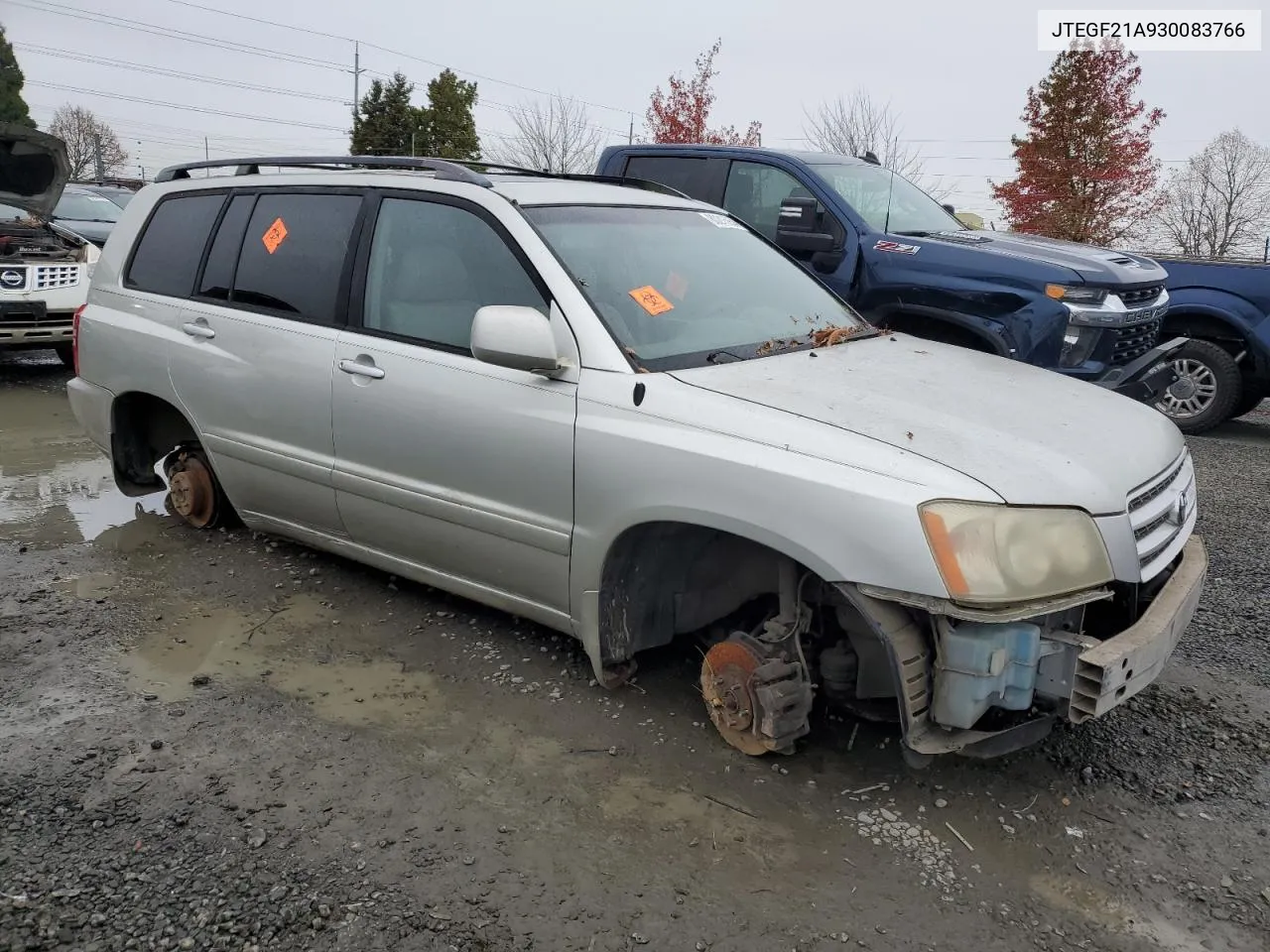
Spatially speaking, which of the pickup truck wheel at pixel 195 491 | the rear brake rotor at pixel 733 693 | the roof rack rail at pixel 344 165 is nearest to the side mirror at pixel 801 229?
the roof rack rail at pixel 344 165

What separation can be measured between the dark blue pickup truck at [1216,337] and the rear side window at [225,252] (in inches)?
278

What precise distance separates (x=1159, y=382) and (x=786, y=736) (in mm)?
4319

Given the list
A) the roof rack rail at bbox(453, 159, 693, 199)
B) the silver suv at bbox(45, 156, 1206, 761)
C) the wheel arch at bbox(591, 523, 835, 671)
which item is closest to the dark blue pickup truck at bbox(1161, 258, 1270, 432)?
the silver suv at bbox(45, 156, 1206, 761)

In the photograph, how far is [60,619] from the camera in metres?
4.08

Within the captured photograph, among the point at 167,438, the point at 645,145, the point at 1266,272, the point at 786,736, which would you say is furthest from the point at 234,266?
the point at 1266,272

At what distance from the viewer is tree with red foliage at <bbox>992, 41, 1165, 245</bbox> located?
19703 millimetres

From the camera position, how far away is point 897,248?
652 cm

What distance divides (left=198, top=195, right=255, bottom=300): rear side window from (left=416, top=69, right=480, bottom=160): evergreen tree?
31462 mm

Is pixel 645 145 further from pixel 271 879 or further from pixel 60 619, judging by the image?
pixel 271 879

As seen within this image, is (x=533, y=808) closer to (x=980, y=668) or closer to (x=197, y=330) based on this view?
(x=980, y=668)

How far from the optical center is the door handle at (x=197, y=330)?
4363 millimetres

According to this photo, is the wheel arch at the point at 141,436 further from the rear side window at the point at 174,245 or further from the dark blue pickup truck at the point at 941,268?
the dark blue pickup truck at the point at 941,268

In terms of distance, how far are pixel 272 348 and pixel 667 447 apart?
6.47ft

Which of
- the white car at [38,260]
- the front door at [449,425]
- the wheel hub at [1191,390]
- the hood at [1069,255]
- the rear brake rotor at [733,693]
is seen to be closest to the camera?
the rear brake rotor at [733,693]
